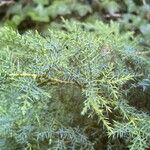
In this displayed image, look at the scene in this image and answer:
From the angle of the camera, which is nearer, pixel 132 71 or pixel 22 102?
pixel 22 102

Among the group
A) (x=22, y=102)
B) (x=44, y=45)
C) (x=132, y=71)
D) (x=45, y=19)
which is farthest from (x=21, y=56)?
(x=45, y=19)

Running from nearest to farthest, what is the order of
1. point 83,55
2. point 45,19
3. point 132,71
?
point 83,55, point 132,71, point 45,19

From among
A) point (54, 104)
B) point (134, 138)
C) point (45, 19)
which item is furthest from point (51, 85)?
point (45, 19)

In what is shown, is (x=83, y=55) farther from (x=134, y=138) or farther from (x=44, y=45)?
(x=134, y=138)

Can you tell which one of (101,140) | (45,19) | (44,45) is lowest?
(45,19)

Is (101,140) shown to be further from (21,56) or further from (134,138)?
(21,56)

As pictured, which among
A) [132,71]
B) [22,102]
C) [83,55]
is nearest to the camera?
[22,102]

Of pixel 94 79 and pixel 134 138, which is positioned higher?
pixel 94 79
